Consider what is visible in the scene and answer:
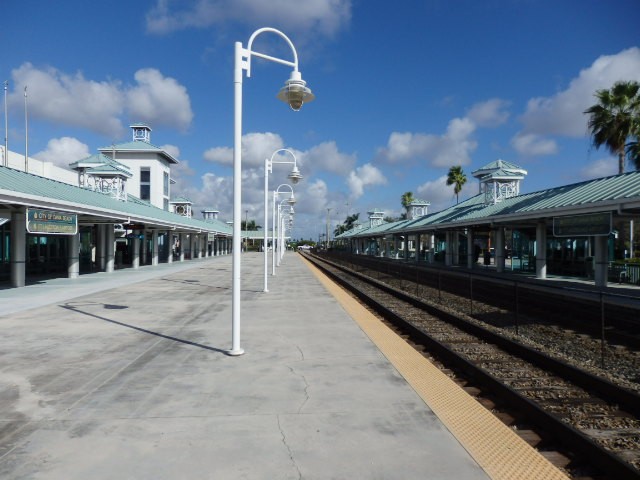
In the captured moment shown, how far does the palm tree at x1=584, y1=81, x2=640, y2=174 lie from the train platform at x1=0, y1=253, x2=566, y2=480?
30341 mm

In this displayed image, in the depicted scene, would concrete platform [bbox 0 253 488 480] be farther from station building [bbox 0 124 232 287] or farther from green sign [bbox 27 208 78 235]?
station building [bbox 0 124 232 287]

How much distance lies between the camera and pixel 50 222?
18.2 meters

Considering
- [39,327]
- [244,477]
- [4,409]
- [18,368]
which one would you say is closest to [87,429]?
[4,409]

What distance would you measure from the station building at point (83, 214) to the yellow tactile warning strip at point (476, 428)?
14234 millimetres

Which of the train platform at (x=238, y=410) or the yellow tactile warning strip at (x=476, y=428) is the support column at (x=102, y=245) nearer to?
the train platform at (x=238, y=410)

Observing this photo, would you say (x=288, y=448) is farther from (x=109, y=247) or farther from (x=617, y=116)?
(x=617, y=116)

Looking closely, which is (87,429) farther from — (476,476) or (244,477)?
(476,476)

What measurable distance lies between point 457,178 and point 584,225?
57752 mm

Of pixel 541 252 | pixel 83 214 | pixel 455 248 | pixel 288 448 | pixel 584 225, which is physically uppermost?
pixel 83 214

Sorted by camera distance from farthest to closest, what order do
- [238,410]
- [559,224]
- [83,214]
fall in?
[83,214] < [559,224] < [238,410]

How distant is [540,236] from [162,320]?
20782 mm

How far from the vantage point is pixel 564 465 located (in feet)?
12.9

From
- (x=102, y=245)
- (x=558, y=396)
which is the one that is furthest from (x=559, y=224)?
(x=102, y=245)

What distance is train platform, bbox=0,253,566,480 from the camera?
12.2ft
